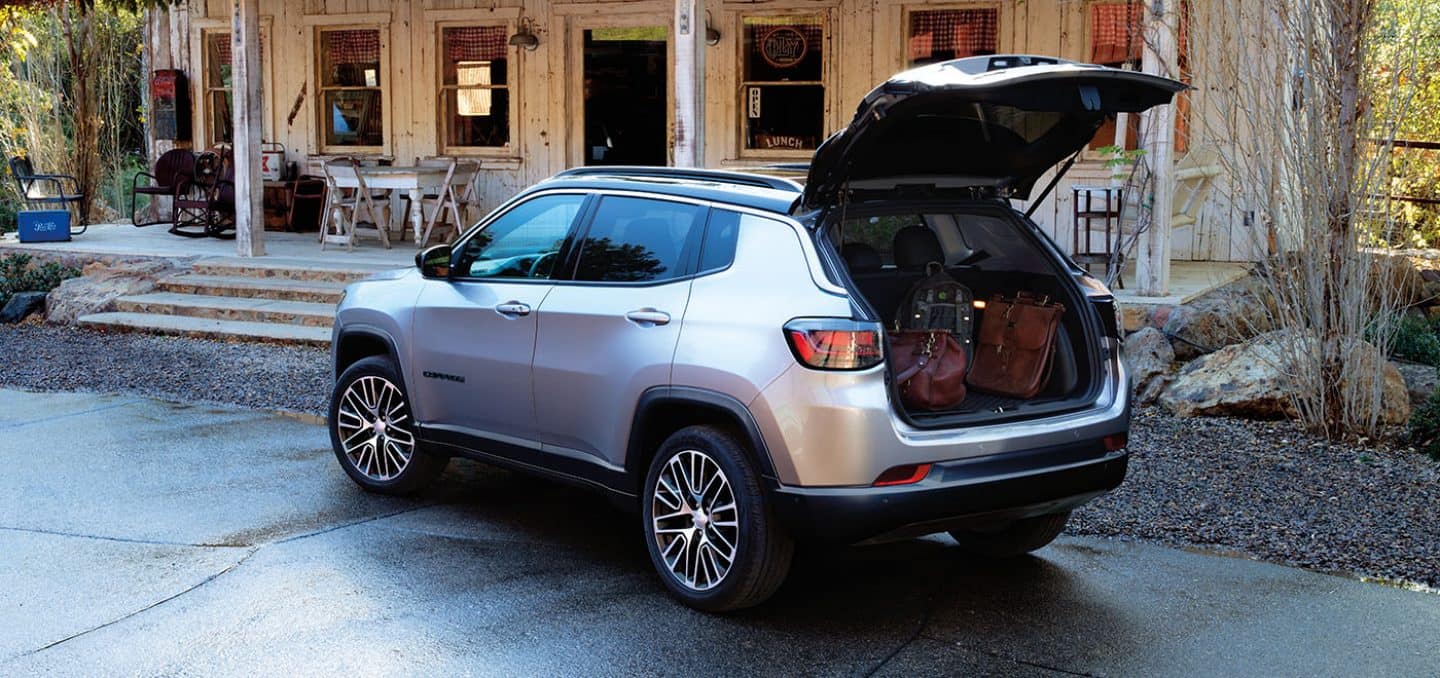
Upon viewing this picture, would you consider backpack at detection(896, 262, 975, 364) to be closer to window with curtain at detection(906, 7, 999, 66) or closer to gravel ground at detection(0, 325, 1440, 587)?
gravel ground at detection(0, 325, 1440, 587)

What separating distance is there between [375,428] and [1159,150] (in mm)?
6098

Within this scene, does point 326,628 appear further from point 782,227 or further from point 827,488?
point 782,227

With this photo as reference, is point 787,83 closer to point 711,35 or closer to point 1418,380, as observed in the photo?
point 711,35

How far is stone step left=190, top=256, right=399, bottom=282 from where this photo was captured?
1260 cm

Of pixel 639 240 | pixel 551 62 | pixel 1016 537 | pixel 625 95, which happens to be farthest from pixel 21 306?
pixel 1016 537

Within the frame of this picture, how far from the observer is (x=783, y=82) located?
14617 mm

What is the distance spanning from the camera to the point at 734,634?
16.0 ft

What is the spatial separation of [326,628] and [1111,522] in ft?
11.4

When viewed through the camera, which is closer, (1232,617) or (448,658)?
(448,658)

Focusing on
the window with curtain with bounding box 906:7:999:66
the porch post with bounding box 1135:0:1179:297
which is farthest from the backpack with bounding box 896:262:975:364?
the window with curtain with bounding box 906:7:999:66

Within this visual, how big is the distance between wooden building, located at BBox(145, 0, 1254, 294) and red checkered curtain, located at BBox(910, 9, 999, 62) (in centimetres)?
1

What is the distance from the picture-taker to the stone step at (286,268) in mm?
12602

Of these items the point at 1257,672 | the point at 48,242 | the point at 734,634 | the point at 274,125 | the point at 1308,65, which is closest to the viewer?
the point at 1257,672

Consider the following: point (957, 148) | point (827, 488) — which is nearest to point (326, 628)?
point (827, 488)
